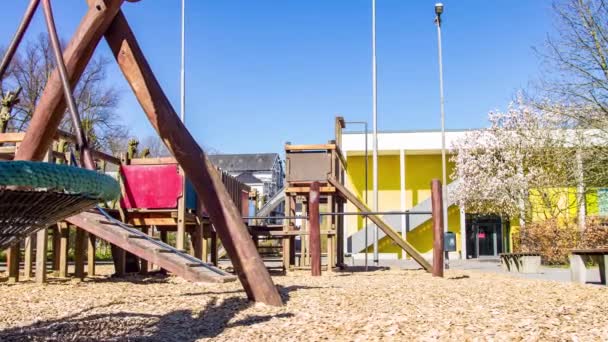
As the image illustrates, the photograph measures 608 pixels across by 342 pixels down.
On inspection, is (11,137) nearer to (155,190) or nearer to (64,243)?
(64,243)

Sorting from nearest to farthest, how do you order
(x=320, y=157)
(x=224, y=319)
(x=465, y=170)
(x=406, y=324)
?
(x=406, y=324)
(x=224, y=319)
(x=320, y=157)
(x=465, y=170)

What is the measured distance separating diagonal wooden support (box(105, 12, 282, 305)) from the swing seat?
3.20 metres

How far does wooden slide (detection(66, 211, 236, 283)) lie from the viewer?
7535mm

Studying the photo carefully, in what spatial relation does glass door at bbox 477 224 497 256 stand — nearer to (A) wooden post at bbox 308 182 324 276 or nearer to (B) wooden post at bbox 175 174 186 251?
(A) wooden post at bbox 308 182 324 276

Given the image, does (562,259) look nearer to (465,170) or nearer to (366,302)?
(465,170)

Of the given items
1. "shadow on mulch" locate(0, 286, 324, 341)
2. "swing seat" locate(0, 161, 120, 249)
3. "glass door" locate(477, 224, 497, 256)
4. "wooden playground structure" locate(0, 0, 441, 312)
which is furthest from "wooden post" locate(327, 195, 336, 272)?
"glass door" locate(477, 224, 497, 256)

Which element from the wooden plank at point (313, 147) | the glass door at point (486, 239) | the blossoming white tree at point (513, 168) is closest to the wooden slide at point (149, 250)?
the wooden plank at point (313, 147)

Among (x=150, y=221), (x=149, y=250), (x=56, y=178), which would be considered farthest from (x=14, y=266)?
(x=56, y=178)

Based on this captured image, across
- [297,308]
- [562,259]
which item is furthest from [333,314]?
[562,259]

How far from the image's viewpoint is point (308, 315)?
5070mm

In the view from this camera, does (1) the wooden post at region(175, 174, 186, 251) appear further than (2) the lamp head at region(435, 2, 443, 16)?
No

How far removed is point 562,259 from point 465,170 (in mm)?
10655

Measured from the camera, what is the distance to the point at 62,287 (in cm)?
787

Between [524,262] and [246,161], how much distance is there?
6419 cm
